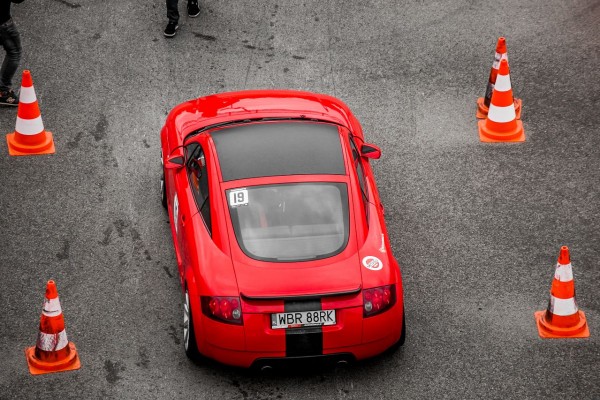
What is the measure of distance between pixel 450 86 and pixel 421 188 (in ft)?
6.92

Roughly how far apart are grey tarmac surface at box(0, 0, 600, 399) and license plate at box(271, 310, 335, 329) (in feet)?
2.20

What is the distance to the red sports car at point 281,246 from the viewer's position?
32.2ft

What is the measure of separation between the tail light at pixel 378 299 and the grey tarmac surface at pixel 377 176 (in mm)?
707

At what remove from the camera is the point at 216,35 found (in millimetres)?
15242

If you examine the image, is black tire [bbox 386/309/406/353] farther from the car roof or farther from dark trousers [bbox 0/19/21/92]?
dark trousers [bbox 0/19/21/92]

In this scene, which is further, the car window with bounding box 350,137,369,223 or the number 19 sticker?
the car window with bounding box 350,137,369,223

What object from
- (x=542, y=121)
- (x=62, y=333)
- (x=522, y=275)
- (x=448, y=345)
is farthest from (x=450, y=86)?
(x=62, y=333)

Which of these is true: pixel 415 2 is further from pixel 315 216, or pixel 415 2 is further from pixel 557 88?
pixel 315 216

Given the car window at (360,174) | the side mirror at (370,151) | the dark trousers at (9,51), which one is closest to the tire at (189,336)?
the car window at (360,174)

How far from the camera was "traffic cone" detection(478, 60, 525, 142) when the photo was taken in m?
13.4

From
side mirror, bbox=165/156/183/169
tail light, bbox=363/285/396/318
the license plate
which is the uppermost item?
side mirror, bbox=165/156/183/169

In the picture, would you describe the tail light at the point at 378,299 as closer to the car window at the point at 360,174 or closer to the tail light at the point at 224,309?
the car window at the point at 360,174

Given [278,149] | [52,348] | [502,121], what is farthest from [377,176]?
[52,348]

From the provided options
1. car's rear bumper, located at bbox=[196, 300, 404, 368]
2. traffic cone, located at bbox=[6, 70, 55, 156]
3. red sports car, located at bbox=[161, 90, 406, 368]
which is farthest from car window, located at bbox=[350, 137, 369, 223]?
traffic cone, located at bbox=[6, 70, 55, 156]
